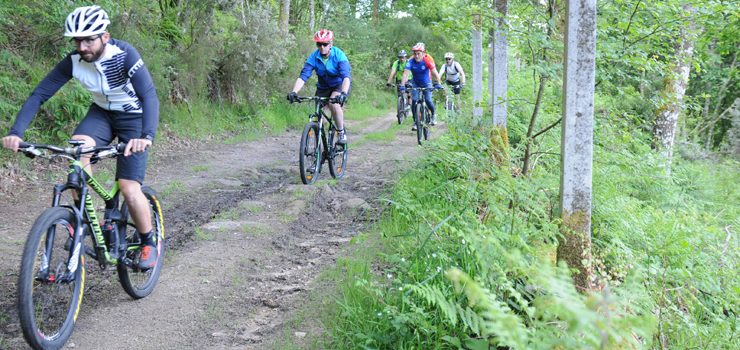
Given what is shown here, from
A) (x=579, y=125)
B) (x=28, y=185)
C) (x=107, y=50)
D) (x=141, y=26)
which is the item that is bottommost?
(x=28, y=185)

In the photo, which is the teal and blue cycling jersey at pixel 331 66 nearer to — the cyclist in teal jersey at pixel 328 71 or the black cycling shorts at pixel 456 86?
the cyclist in teal jersey at pixel 328 71

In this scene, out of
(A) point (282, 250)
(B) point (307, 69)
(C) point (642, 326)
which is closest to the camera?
(C) point (642, 326)

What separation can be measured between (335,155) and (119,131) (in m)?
4.82

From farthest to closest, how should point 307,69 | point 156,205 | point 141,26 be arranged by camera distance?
point 141,26, point 307,69, point 156,205

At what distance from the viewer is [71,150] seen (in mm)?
3867

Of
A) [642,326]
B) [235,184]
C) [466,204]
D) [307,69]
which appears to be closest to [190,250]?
[466,204]

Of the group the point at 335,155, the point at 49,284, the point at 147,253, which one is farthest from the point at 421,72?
the point at 49,284

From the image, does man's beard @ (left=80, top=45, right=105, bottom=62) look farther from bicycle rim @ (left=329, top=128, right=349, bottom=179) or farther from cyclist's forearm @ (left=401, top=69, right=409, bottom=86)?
cyclist's forearm @ (left=401, top=69, right=409, bottom=86)

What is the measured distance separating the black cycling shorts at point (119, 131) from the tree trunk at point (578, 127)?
9.98 ft

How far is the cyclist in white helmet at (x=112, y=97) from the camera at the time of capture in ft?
13.3

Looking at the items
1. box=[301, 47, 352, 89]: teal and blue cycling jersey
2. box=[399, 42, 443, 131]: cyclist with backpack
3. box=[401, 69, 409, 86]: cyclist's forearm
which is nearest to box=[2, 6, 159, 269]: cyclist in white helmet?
box=[301, 47, 352, 89]: teal and blue cycling jersey

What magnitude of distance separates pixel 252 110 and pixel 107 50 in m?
11.0

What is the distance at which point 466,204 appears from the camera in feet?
18.2

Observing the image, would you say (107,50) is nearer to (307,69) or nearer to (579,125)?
(579,125)
